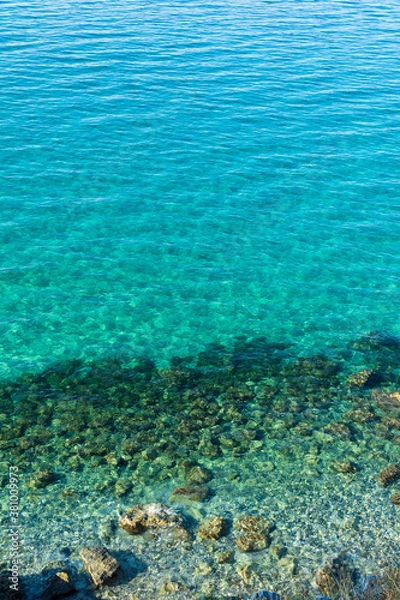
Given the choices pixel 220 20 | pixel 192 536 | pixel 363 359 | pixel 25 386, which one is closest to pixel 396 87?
pixel 220 20

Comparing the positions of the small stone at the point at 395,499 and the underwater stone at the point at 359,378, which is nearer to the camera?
the small stone at the point at 395,499

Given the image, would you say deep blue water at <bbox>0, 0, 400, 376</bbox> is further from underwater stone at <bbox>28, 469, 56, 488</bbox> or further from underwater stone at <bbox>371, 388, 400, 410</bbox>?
underwater stone at <bbox>28, 469, 56, 488</bbox>

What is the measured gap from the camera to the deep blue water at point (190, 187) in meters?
34.4

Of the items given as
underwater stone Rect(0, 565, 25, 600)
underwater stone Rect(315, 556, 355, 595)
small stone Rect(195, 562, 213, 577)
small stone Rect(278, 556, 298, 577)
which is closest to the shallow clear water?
small stone Rect(195, 562, 213, 577)

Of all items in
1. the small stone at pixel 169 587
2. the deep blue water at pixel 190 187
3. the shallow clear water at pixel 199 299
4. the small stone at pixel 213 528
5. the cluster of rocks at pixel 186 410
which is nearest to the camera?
the small stone at pixel 169 587

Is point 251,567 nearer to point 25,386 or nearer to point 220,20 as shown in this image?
point 25,386

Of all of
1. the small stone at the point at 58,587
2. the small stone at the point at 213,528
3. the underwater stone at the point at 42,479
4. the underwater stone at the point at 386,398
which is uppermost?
the small stone at the point at 58,587

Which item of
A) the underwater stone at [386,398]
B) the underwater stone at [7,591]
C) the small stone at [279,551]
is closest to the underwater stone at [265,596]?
the small stone at [279,551]

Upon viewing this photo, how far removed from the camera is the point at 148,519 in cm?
2258

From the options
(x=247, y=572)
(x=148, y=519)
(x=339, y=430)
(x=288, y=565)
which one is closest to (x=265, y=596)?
(x=247, y=572)

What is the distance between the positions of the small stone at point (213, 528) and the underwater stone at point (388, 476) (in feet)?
21.2

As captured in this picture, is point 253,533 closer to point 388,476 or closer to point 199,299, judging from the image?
point 388,476

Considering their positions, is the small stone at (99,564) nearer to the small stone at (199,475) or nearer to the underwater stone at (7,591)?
the underwater stone at (7,591)

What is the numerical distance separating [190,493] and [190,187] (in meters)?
25.3
